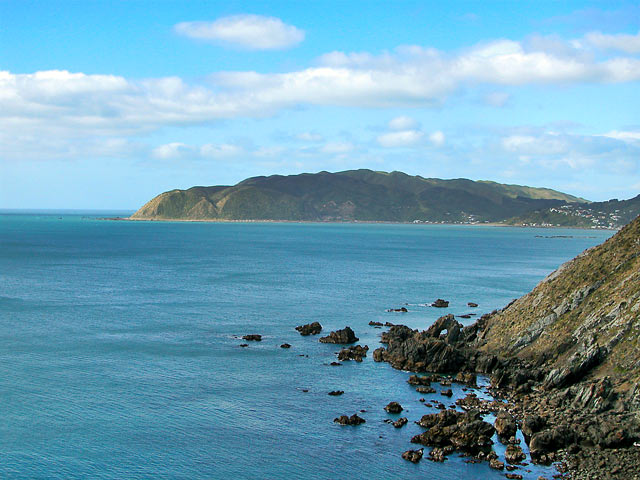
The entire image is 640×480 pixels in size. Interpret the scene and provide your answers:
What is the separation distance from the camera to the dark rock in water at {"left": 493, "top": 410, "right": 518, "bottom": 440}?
45.7 m

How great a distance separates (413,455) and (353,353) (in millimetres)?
26602

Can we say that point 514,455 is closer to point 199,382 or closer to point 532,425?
point 532,425

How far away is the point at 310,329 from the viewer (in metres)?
80.9

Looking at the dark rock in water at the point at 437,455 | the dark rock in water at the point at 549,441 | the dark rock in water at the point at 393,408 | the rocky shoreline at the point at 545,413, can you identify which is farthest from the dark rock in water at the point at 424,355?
the dark rock in water at the point at 437,455

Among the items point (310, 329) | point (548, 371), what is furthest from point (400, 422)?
point (310, 329)

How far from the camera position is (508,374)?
193ft

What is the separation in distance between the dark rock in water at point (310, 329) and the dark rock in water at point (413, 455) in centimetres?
3837

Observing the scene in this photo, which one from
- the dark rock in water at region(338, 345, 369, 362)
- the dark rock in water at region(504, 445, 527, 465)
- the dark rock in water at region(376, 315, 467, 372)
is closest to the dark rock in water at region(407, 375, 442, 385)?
the dark rock in water at region(376, 315, 467, 372)

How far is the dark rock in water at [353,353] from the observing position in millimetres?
67781

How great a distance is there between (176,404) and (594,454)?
3308 centimetres

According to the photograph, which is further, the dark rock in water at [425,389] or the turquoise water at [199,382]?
the dark rock in water at [425,389]

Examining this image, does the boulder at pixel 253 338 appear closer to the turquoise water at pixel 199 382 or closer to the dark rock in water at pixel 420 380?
the turquoise water at pixel 199 382

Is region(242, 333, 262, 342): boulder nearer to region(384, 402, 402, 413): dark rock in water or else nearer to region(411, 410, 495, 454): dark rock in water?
region(384, 402, 402, 413): dark rock in water

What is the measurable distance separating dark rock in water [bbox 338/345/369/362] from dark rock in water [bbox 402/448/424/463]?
2469cm
